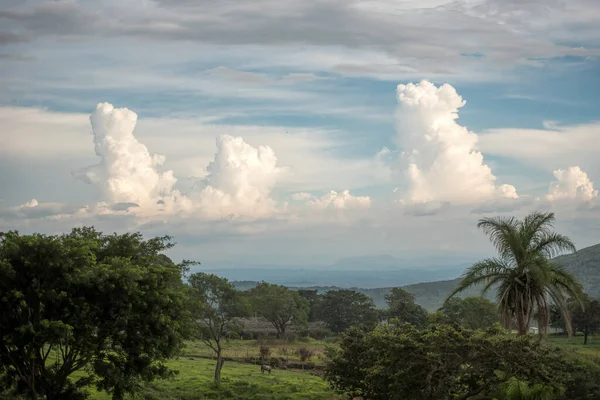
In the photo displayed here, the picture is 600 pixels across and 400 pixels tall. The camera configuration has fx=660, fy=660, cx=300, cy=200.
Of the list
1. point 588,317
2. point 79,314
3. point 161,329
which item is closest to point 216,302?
point 161,329

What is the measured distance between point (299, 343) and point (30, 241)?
214 feet

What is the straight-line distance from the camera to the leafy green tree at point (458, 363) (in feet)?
80.5

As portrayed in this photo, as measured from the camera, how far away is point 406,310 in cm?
9250

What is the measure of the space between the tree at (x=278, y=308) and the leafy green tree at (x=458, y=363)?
6337 cm

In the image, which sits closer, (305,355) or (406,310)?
(305,355)

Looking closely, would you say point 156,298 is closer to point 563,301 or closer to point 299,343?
point 563,301

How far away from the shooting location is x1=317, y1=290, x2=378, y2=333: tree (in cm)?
10119

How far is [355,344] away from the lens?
116 feet

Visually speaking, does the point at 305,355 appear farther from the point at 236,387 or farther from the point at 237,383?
the point at 236,387

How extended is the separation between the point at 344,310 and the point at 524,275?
76334 mm

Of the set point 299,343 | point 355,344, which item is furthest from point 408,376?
point 299,343

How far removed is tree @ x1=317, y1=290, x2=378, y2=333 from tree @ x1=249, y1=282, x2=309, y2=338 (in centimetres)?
899

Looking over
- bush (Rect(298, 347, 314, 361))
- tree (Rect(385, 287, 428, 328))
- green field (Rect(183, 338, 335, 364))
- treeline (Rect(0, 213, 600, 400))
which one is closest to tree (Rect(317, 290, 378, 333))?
tree (Rect(385, 287, 428, 328))

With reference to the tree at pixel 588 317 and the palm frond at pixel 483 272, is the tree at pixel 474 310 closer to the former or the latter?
the tree at pixel 588 317
